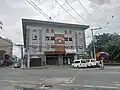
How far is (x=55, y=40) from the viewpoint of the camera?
5928 centimetres

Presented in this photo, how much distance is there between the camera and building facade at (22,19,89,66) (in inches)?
2243

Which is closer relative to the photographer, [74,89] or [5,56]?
[74,89]

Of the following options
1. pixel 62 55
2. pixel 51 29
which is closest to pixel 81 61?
pixel 62 55

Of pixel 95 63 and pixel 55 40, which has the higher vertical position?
pixel 55 40

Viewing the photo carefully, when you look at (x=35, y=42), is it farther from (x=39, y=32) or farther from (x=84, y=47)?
(x=84, y=47)

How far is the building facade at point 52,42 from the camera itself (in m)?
57.0

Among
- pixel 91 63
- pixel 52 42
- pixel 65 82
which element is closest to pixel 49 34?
pixel 52 42

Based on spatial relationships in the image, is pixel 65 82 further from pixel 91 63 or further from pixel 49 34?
pixel 49 34

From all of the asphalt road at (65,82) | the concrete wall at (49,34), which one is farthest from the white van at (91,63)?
the asphalt road at (65,82)

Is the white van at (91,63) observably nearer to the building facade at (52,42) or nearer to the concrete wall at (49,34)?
the building facade at (52,42)

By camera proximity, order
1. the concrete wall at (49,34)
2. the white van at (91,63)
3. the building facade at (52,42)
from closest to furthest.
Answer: the white van at (91,63) → the building facade at (52,42) → the concrete wall at (49,34)

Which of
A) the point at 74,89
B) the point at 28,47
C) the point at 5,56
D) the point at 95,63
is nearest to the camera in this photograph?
the point at 74,89

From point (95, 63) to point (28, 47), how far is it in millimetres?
17957

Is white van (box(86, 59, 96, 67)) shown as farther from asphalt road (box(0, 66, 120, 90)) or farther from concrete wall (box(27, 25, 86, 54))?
asphalt road (box(0, 66, 120, 90))
